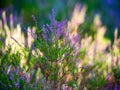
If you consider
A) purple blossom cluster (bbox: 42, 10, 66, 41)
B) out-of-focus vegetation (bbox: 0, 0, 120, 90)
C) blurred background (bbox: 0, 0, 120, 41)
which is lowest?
out-of-focus vegetation (bbox: 0, 0, 120, 90)

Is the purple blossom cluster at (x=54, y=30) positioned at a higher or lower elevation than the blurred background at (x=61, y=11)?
lower

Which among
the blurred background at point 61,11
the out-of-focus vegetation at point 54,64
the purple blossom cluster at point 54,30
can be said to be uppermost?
the blurred background at point 61,11

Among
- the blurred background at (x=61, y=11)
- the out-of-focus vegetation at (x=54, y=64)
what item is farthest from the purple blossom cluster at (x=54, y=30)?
the blurred background at (x=61, y=11)

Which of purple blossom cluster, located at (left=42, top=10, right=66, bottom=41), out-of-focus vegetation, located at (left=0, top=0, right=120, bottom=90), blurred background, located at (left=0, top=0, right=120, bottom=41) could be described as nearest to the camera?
out-of-focus vegetation, located at (left=0, top=0, right=120, bottom=90)

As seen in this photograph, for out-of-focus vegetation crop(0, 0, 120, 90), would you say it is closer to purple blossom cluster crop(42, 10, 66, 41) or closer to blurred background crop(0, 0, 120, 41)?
purple blossom cluster crop(42, 10, 66, 41)

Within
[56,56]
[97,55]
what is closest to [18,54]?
[56,56]

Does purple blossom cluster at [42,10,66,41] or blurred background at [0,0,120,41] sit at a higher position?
blurred background at [0,0,120,41]

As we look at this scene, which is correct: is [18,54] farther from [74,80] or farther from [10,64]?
[74,80]

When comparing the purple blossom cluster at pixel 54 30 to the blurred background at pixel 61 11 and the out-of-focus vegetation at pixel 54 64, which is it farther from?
the blurred background at pixel 61 11

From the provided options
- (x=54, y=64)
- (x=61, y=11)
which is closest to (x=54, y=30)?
(x=54, y=64)

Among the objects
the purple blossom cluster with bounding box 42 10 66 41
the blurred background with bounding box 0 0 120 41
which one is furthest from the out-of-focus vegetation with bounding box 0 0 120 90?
the blurred background with bounding box 0 0 120 41

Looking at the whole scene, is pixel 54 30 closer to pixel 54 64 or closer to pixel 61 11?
pixel 54 64
